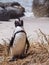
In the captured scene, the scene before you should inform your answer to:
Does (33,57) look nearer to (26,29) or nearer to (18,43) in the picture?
(18,43)

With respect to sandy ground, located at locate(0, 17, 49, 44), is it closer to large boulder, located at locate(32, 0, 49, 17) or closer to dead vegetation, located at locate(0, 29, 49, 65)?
dead vegetation, located at locate(0, 29, 49, 65)

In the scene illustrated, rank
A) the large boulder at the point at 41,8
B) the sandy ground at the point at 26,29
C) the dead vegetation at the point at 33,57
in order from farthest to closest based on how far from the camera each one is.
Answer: the large boulder at the point at 41,8
the sandy ground at the point at 26,29
the dead vegetation at the point at 33,57

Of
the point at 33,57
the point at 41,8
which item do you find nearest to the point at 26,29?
the point at 33,57

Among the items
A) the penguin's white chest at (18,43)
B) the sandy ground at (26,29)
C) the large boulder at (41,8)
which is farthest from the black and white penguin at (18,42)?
the large boulder at (41,8)

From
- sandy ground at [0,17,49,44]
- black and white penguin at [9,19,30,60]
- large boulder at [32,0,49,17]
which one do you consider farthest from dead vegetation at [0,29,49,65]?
large boulder at [32,0,49,17]

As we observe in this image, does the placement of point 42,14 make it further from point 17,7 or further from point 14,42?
point 14,42

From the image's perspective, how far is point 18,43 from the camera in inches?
85.3

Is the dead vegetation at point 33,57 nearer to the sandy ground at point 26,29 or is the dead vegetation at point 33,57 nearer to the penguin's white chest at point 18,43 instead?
the penguin's white chest at point 18,43

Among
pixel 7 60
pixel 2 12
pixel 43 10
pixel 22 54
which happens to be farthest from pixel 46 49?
pixel 43 10

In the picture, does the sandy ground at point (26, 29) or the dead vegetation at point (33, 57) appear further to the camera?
the sandy ground at point (26, 29)

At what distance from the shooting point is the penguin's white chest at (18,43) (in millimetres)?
2158

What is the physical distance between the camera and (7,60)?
2.17 metres

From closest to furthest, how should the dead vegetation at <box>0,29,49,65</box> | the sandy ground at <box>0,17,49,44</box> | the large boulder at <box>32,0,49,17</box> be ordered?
the dead vegetation at <box>0,29,49,65</box> → the sandy ground at <box>0,17,49,44</box> → the large boulder at <box>32,0,49,17</box>

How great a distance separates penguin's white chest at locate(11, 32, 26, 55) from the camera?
2.16 metres
